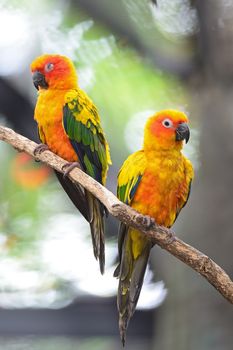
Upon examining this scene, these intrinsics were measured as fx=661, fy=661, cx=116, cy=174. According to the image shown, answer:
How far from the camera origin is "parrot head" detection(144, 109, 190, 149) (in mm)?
1885

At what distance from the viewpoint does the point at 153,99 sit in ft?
12.6

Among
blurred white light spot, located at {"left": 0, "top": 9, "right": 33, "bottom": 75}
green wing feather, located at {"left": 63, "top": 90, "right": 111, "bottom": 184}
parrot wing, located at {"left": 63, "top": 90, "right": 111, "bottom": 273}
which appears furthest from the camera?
blurred white light spot, located at {"left": 0, "top": 9, "right": 33, "bottom": 75}

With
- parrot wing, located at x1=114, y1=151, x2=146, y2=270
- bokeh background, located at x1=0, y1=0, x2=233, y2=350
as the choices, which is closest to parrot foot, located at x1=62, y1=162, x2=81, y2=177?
parrot wing, located at x1=114, y1=151, x2=146, y2=270

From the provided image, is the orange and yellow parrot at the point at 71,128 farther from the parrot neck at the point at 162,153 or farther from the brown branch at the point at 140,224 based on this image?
the parrot neck at the point at 162,153

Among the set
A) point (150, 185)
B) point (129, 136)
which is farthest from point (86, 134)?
point (129, 136)

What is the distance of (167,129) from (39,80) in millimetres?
427

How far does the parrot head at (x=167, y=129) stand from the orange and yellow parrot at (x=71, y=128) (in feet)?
0.52

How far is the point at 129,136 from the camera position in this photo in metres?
3.63

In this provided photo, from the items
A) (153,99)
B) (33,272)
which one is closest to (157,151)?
(153,99)

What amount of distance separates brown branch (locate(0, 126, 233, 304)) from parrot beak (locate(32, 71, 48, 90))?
176 mm

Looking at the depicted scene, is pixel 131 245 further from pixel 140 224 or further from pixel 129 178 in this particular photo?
pixel 140 224

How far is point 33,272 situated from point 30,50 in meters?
2.03

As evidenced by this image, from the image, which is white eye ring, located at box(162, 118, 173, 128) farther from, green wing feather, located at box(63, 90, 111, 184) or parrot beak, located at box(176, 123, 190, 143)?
green wing feather, located at box(63, 90, 111, 184)

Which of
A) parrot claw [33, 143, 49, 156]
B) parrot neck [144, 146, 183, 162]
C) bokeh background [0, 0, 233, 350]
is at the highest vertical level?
bokeh background [0, 0, 233, 350]
